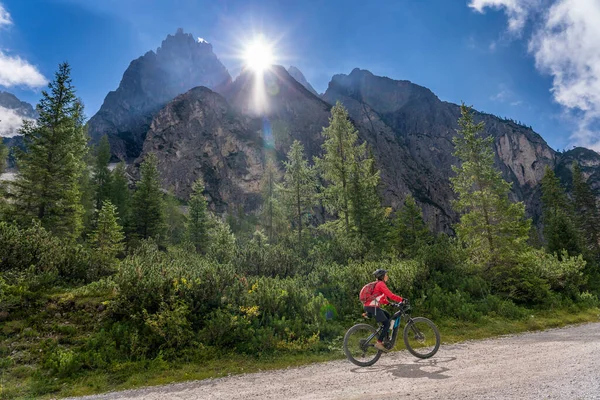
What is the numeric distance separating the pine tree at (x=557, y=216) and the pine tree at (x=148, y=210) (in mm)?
42238

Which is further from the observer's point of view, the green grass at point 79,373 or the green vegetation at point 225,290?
the green vegetation at point 225,290

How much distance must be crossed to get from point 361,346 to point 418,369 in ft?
4.79

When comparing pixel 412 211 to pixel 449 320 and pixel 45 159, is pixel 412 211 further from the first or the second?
pixel 45 159

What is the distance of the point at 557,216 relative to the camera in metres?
32.8

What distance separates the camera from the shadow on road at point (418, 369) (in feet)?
21.9

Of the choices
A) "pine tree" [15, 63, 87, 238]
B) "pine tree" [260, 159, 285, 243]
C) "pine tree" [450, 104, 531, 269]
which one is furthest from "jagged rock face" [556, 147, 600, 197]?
"pine tree" [15, 63, 87, 238]

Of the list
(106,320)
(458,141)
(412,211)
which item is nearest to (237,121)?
(412,211)

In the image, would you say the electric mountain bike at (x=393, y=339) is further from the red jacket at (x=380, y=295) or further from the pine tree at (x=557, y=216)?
the pine tree at (x=557, y=216)

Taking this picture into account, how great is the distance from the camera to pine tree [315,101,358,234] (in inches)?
1030

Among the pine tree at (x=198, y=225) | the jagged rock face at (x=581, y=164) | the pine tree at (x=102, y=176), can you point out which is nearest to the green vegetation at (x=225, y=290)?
the pine tree at (x=198, y=225)

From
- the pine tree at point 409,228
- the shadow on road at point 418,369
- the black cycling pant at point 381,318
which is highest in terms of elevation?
the pine tree at point 409,228

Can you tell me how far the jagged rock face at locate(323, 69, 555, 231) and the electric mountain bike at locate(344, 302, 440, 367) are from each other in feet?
390

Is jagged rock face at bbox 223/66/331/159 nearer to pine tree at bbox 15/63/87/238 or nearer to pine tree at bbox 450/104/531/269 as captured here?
pine tree at bbox 15/63/87/238

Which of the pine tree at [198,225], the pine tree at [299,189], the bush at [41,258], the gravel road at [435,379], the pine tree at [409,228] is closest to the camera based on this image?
the gravel road at [435,379]
